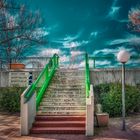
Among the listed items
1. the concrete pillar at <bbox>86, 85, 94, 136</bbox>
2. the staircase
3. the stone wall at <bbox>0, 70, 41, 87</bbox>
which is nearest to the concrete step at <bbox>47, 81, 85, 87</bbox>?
the staircase

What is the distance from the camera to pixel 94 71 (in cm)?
2155

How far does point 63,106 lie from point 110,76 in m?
5.99

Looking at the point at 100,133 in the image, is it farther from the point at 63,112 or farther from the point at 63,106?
the point at 63,106

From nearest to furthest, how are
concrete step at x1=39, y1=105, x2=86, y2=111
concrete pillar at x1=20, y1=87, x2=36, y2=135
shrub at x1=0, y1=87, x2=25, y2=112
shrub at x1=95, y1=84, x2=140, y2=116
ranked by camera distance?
concrete pillar at x1=20, y1=87, x2=36, y2=135
concrete step at x1=39, y1=105, x2=86, y2=111
shrub at x1=95, y1=84, x2=140, y2=116
shrub at x1=0, y1=87, x2=25, y2=112

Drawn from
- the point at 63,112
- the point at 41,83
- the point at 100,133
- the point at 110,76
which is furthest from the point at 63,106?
the point at 110,76

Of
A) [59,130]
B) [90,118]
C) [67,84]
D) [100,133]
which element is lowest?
[100,133]

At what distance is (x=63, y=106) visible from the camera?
647 inches

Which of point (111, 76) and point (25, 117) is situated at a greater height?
point (111, 76)

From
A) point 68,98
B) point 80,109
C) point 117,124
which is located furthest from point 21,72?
point 117,124

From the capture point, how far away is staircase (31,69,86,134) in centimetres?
1399

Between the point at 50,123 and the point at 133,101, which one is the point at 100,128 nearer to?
the point at 50,123

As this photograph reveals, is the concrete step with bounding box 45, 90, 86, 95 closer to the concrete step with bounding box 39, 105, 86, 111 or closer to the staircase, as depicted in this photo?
the staircase

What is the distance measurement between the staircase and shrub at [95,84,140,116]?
4.54 ft

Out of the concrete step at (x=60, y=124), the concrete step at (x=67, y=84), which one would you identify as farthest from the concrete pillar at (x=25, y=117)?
the concrete step at (x=67, y=84)
